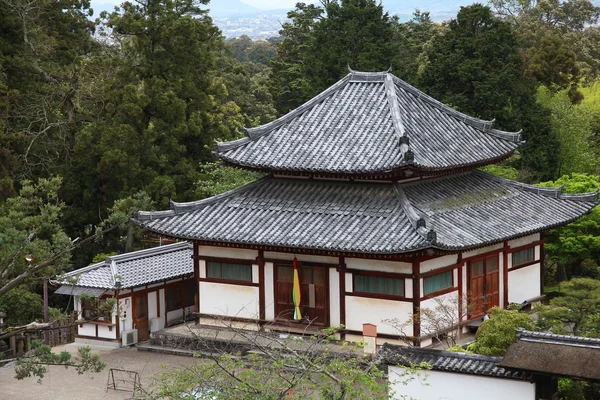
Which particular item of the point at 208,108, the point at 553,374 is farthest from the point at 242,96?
the point at 553,374

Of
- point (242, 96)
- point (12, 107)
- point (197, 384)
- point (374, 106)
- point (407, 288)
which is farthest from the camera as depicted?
point (242, 96)

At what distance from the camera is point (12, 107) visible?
44.5 m

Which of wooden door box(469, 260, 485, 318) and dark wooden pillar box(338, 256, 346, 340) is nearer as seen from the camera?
dark wooden pillar box(338, 256, 346, 340)

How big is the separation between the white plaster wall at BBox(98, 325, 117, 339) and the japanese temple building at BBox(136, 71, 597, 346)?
8.94ft

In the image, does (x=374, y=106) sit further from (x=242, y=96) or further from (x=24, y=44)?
(x=242, y=96)

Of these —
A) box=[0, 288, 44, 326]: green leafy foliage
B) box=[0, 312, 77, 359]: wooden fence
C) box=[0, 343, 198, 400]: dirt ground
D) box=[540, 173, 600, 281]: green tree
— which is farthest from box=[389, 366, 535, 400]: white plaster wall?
box=[0, 288, 44, 326]: green leafy foliage

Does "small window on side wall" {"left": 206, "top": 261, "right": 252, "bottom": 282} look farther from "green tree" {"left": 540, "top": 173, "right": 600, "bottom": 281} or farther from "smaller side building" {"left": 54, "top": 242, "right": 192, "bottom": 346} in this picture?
"green tree" {"left": 540, "top": 173, "right": 600, "bottom": 281}

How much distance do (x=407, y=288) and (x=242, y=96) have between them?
35.9m

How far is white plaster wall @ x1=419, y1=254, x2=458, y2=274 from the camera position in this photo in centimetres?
2970

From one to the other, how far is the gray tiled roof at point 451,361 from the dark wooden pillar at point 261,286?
7891mm

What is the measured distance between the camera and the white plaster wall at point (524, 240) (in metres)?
33.5

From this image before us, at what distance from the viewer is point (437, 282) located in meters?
30.3

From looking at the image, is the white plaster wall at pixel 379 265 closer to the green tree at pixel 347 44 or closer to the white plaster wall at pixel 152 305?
the white plaster wall at pixel 152 305

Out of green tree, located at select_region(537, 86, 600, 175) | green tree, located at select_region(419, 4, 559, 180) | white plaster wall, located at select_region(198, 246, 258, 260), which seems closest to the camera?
white plaster wall, located at select_region(198, 246, 258, 260)
